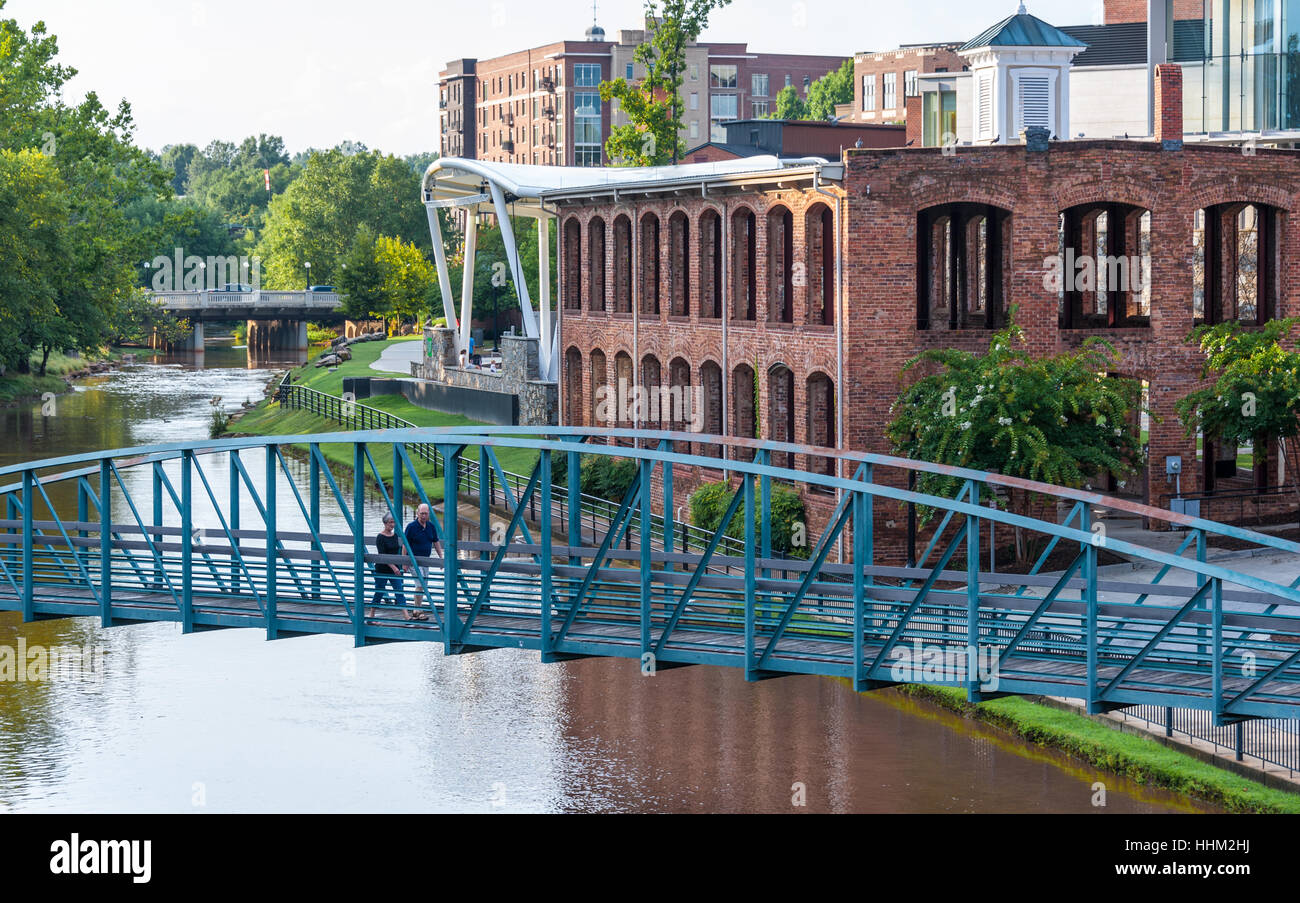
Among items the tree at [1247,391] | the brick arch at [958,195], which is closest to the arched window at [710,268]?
the brick arch at [958,195]

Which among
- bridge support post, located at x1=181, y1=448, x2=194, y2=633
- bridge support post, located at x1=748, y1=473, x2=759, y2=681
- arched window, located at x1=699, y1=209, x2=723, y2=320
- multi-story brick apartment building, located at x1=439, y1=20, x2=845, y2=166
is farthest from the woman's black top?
multi-story brick apartment building, located at x1=439, y1=20, x2=845, y2=166

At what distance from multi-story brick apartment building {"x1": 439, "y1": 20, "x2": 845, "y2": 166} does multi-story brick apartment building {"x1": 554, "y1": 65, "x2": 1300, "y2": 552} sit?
74.1 m

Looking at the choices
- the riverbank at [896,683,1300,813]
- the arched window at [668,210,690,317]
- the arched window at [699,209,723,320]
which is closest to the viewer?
the riverbank at [896,683,1300,813]

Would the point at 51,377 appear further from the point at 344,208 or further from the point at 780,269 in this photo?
the point at 780,269

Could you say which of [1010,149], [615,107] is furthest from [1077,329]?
[615,107]

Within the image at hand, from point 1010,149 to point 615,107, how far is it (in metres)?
90.8

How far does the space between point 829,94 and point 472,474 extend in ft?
293

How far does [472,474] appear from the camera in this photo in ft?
159

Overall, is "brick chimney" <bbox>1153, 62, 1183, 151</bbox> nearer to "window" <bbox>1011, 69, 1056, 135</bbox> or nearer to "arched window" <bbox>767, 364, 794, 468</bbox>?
"window" <bbox>1011, 69, 1056, 135</bbox>

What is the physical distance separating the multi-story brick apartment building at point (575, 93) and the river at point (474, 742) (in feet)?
274

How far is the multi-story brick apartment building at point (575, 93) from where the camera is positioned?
402 feet

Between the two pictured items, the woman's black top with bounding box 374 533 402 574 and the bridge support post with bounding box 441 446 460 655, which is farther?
the woman's black top with bounding box 374 533 402 574

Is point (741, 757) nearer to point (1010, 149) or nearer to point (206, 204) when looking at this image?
point (1010, 149)

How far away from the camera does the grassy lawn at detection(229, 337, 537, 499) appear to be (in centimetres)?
4794
